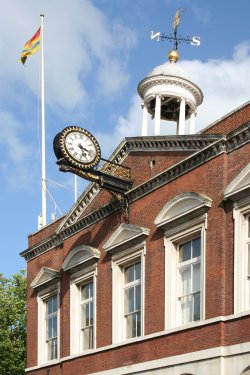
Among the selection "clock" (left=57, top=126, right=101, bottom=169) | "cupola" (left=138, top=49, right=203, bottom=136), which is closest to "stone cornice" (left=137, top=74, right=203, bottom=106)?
"cupola" (left=138, top=49, right=203, bottom=136)

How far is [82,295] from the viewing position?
27500 millimetres

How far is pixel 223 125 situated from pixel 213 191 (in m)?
1.89

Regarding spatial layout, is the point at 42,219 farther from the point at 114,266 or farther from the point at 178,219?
the point at 178,219

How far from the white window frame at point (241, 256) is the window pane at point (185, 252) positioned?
96.1 inches

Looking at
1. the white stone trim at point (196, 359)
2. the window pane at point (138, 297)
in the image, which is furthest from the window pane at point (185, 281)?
the window pane at point (138, 297)

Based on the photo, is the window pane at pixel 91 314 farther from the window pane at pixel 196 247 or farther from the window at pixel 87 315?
the window pane at pixel 196 247

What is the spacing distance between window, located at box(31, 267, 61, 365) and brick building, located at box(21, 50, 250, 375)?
42 mm

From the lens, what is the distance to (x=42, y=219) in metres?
33.6

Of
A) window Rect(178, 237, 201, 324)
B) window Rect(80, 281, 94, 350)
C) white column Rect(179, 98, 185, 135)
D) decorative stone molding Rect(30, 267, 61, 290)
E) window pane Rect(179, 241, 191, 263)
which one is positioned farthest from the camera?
decorative stone molding Rect(30, 267, 61, 290)

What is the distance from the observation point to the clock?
24.1 metres

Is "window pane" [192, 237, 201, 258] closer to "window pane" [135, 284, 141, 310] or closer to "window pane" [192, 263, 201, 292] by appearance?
"window pane" [192, 263, 201, 292]

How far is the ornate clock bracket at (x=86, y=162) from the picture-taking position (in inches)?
947

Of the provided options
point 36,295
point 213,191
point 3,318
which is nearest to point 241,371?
point 213,191

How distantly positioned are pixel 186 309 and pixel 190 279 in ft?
2.72
